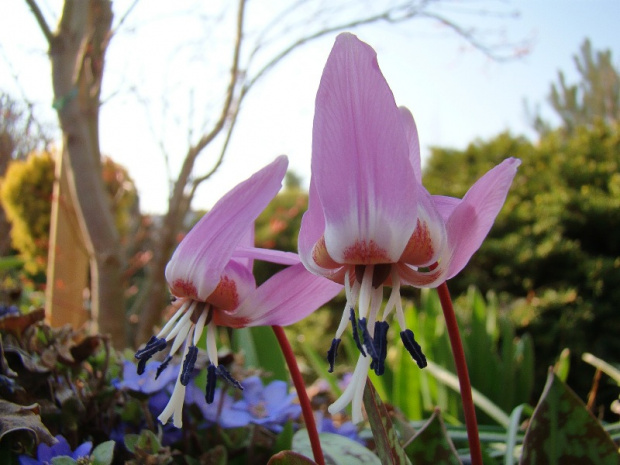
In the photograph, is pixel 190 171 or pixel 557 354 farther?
pixel 557 354

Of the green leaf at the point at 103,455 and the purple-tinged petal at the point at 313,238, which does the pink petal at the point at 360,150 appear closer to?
the purple-tinged petal at the point at 313,238

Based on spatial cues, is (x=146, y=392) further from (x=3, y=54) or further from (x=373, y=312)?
(x=3, y=54)

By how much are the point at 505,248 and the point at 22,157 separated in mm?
7577

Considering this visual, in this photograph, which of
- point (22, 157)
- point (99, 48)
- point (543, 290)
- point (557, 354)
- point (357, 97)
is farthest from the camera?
point (22, 157)

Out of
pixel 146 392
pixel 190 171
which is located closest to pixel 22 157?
pixel 190 171

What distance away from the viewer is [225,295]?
57 centimetres

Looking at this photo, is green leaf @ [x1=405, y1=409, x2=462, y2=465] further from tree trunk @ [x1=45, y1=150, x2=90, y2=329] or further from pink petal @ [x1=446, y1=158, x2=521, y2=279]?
tree trunk @ [x1=45, y1=150, x2=90, y2=329]

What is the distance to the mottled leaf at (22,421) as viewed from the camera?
1.77ft

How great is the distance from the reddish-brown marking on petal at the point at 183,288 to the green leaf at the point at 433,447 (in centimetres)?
35

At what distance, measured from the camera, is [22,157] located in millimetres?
8000

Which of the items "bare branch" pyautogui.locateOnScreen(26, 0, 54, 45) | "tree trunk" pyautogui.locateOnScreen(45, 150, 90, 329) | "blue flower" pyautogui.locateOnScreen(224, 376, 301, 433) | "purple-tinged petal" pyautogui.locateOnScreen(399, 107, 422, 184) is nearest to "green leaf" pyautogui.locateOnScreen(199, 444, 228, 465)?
"blue flower" pyautogui.locateOnScreen(224, 376, 301, 433)

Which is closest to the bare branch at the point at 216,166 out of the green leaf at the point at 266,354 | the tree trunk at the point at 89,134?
the tree trunk at the point at 89,134

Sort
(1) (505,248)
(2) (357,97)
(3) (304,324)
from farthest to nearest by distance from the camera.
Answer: (3) (304,324)
(1) (505,248)
(2) (357,97)

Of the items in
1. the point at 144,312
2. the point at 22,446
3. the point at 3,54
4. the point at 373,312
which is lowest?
the point at 144,312
